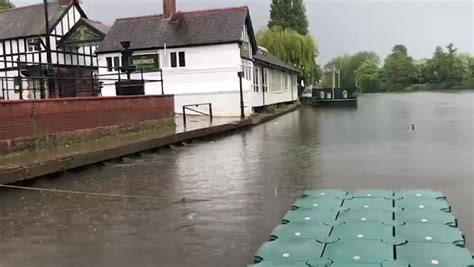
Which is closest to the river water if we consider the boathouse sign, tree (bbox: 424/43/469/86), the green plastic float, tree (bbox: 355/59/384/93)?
the green plastic float

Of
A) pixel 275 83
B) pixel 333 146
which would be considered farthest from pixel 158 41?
pixel 333 146

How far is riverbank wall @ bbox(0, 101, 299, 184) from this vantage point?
10.6 meters

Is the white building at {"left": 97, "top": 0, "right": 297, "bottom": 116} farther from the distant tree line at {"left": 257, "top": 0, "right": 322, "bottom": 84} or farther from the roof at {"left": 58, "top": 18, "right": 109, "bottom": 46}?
the distant tree line at {"left": 257, "top": 0, "right": 322, "bottom": 84}

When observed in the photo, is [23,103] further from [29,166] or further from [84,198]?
[84,198]

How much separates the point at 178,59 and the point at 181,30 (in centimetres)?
176

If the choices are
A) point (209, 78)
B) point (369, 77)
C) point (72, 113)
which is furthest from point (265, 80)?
point (369, 77)

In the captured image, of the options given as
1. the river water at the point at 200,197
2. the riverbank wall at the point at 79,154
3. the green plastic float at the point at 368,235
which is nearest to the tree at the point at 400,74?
the riverbank wall at the point at 79,154

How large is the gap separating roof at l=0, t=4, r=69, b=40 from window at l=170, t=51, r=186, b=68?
9949 mm

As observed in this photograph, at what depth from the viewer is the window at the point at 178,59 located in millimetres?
30906

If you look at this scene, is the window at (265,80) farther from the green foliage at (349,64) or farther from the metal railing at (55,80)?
the green foliage at (349,64)

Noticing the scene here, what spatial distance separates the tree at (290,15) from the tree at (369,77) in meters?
58.7

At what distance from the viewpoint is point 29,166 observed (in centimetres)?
1080

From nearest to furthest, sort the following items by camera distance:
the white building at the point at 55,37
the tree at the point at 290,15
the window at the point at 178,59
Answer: the window at the point at 178,59 → the white building at the point at 55,37 → the tree at the point at 290,15

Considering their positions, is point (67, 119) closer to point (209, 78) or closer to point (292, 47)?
point (209, 78)
